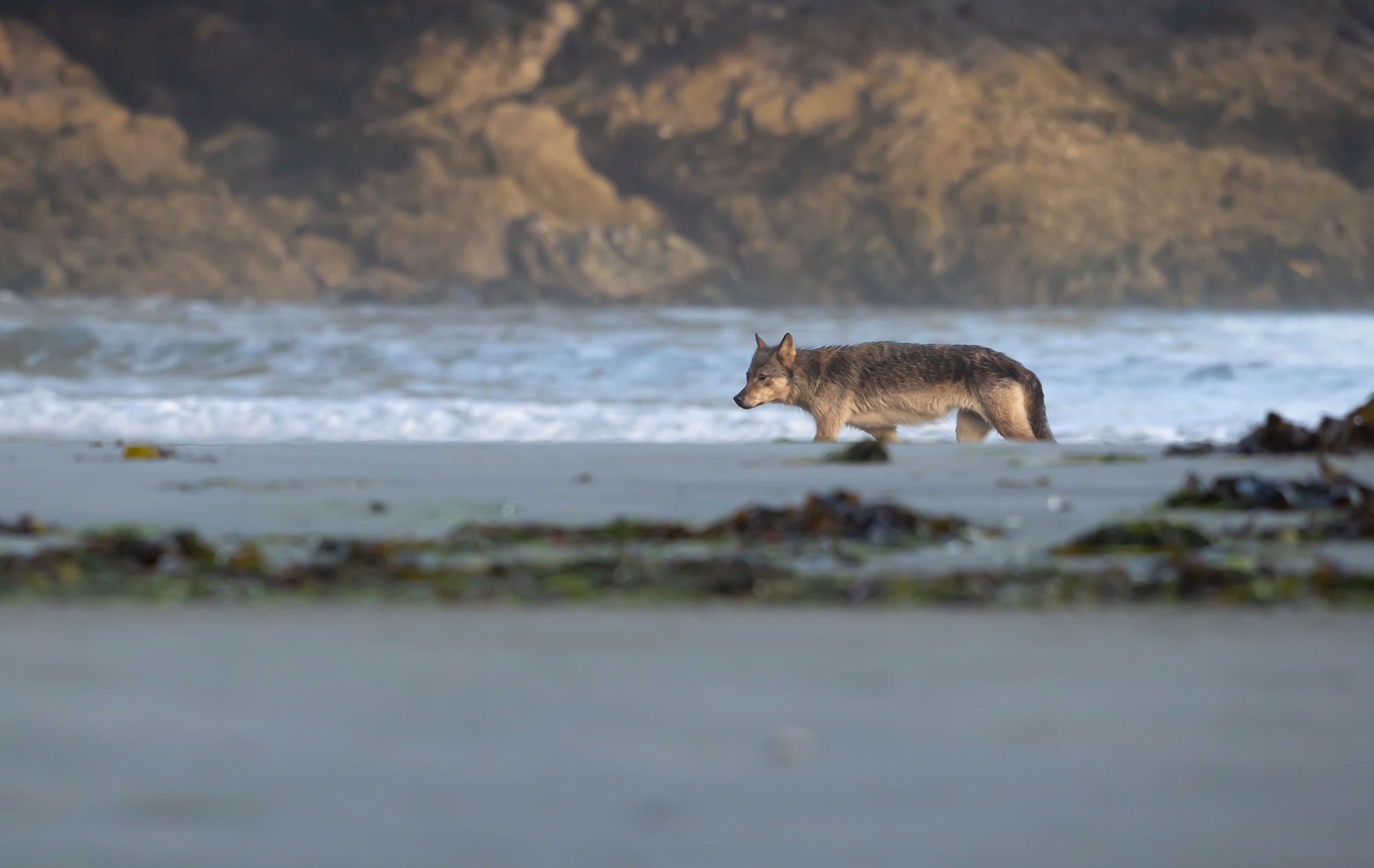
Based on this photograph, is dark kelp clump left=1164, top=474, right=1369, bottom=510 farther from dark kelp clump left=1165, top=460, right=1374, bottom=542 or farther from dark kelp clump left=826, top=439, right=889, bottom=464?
dark kelp clump left=826, top=439, right=889, bottom=464

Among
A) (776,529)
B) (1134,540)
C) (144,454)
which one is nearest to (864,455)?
(776,529)

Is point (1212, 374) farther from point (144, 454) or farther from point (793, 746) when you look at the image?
point (793, 746)

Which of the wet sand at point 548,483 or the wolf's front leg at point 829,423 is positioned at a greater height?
the wolf's front leg at point 829,423

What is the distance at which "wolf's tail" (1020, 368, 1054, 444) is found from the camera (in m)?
8.38

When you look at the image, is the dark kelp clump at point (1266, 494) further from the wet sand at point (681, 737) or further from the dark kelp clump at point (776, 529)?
the wet sand at point (681, 737)

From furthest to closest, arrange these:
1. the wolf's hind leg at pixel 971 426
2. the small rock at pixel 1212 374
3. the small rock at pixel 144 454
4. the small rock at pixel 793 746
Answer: the small rock at pixel 1212 374 → the wolf's hind leg at pixel 971 426 → the small rock at pixel 144 454 → the small rock at pixel 793 746

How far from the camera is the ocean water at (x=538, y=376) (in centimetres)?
1162

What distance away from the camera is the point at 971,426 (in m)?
8.72

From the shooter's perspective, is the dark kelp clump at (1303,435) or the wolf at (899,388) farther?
the wolf at (899,388)

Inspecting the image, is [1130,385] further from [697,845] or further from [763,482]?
[697,845]

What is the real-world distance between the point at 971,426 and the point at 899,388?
20.2 inches

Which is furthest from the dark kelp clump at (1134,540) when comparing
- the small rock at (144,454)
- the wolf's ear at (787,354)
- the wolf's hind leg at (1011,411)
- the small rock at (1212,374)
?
the small rock at (1212,374)

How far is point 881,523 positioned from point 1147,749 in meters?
1.98

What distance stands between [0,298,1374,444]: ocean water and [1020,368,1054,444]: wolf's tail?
71 cm
